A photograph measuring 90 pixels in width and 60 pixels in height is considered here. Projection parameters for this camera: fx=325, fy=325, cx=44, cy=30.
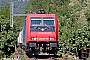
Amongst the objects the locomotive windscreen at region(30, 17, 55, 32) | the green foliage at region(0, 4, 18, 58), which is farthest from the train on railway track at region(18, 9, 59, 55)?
the green foliage at region(0, 4, 18, 58)

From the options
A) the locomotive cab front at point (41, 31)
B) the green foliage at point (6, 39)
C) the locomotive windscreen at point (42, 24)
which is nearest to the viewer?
the locomotive cab front at point (41, 31)

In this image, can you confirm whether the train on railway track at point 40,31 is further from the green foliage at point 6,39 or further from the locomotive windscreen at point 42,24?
the green foliage at point 6,39

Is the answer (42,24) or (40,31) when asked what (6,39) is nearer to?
(42,24)

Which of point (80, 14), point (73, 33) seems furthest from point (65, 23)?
point (80, 14)

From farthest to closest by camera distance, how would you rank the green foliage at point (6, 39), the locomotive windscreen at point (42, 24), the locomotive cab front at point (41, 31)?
the green foliage at point (6, 39) < the locomotive windscreen at point (42, 24) < the locomotive cab front at point (41, 31)

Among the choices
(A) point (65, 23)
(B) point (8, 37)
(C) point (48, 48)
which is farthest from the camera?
(A) point (65, 23)

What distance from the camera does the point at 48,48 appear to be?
75.0 feet

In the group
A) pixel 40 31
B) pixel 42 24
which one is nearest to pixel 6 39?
pixel 42 24

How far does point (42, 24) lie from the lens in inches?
862

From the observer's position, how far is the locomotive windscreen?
21648 mm

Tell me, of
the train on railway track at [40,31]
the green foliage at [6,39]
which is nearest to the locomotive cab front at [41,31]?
the train on railway track at [40,31]

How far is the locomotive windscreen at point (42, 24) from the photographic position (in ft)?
71.0

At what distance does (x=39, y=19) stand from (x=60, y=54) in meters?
5.46

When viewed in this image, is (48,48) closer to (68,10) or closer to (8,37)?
(8,37)
